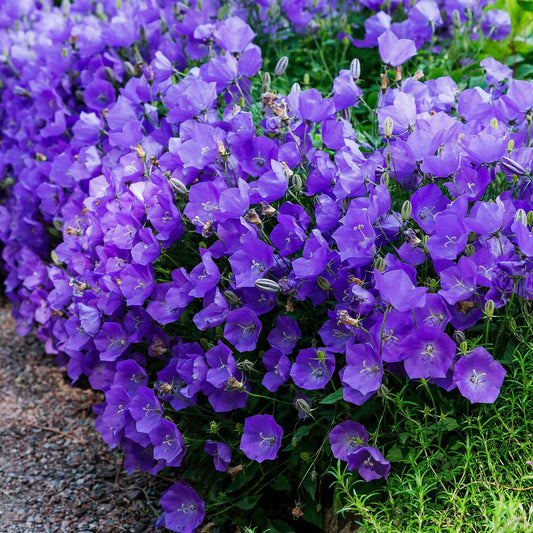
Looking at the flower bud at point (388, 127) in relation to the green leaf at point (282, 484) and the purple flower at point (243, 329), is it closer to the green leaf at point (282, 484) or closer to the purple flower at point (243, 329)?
the purple flower at point (243, 329)

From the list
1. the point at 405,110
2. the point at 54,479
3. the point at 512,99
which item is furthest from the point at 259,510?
the point at 512,99

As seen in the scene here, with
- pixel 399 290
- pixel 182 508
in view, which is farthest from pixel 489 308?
pixel 182 508

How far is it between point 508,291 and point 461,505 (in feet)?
1.91

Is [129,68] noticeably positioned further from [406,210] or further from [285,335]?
[406,210]

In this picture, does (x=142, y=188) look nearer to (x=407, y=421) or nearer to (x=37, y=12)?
(x=407, y=421)


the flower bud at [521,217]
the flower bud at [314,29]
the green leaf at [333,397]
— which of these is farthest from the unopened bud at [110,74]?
the flower bud at [521,217]

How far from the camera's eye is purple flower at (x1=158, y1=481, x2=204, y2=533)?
2227 mm

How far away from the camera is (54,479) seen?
2.67 m

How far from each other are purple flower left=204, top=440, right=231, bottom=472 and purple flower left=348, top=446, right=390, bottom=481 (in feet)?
1.43

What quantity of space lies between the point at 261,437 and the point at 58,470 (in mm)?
1081

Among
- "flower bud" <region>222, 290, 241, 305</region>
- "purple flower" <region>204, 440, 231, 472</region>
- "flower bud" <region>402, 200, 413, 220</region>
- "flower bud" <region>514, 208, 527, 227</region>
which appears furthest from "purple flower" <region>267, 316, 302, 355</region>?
"flower bud" <region>514, 208, 527, 227</region>

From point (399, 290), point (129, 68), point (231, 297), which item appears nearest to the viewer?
point (399, 290)

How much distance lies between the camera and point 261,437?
6.75ft

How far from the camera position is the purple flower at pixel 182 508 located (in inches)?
87.7
